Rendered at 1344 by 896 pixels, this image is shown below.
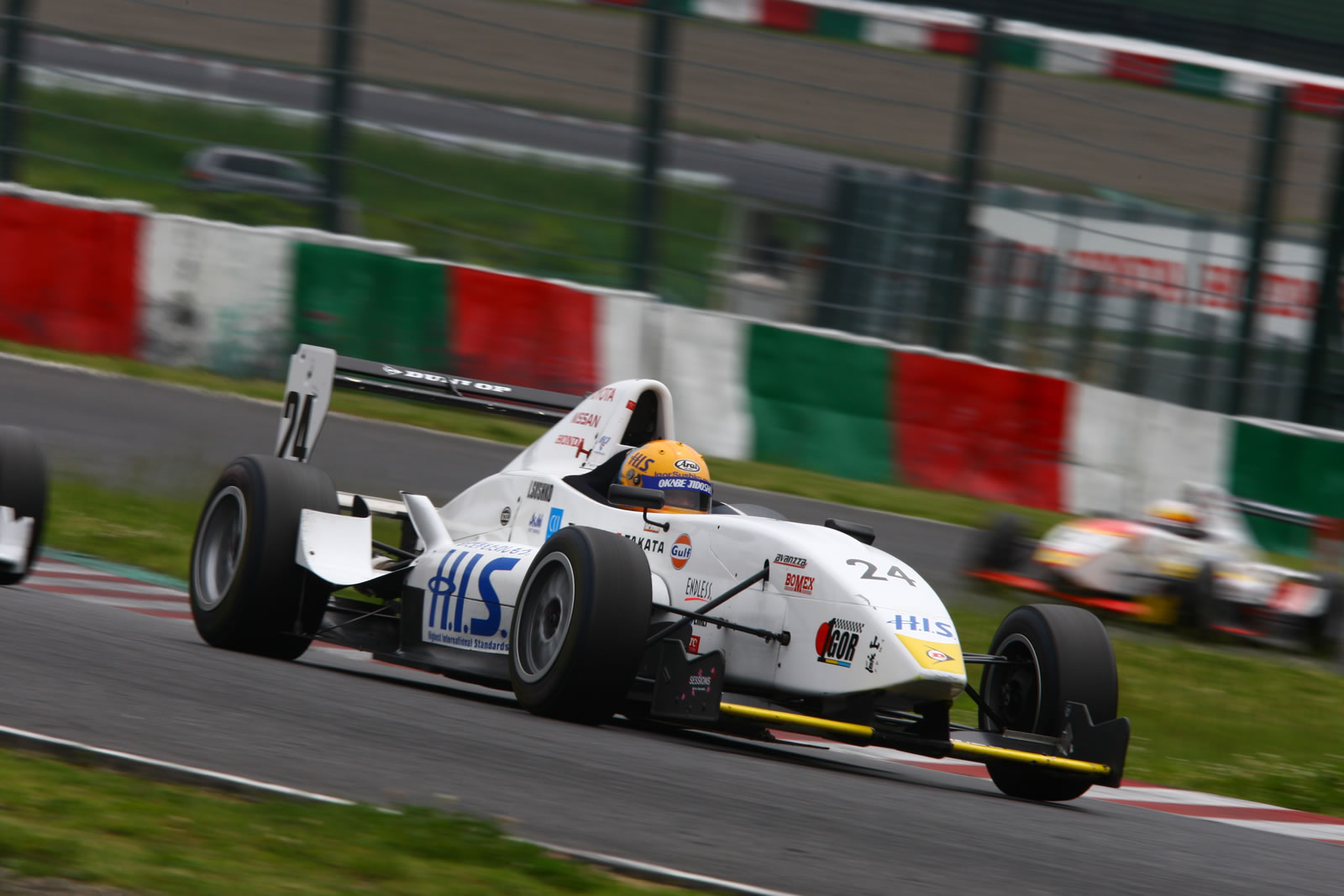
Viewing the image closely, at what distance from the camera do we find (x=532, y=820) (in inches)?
193

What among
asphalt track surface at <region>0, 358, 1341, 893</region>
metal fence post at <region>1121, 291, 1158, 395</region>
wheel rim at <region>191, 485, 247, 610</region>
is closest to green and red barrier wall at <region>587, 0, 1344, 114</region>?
metal fence post at <region>1121, 291, 1158, 395</region>

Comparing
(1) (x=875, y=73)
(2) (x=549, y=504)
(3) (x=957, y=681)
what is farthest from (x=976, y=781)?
(1) (x=875, y=73)

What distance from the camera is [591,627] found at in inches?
249

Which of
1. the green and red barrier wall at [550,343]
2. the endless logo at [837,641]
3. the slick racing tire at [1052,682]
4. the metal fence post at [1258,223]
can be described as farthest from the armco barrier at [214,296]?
the endless logo at [837,641]

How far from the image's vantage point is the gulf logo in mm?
7078

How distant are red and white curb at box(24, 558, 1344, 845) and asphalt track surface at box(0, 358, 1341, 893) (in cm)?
39

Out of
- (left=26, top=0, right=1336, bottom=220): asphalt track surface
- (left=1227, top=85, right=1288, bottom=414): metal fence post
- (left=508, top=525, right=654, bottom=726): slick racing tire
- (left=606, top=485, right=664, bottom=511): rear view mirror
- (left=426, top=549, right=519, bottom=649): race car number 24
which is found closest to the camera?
(left=508, top=525, right=654, bottom=726): slick racing tire

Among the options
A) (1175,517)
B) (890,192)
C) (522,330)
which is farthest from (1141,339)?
(522,330)

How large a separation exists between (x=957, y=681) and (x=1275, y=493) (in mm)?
10766

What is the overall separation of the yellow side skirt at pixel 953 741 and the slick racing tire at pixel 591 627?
40 cm

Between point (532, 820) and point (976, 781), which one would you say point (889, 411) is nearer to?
point (976, 781)

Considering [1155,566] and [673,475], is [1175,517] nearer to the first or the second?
[1155,566]

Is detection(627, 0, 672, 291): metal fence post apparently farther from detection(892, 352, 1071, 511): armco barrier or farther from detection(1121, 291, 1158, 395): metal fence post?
detection(1121, 291, 1158, 395): metal fence post

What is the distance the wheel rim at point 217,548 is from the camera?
811 cm
